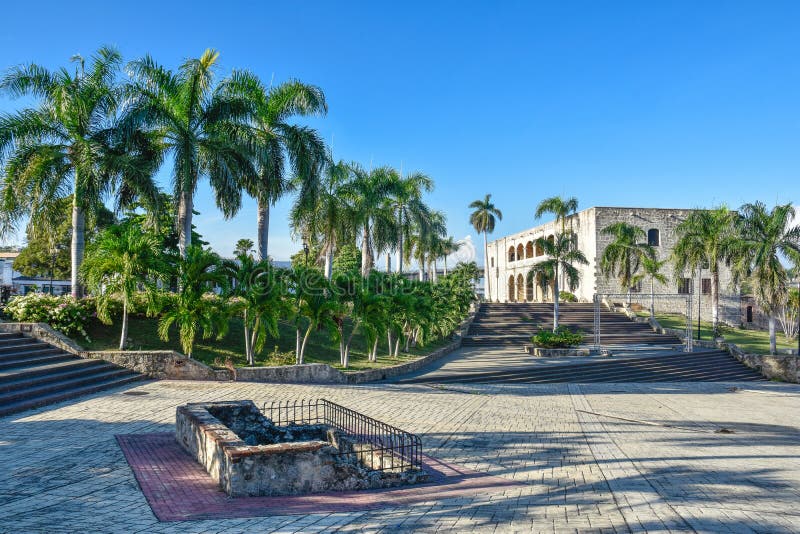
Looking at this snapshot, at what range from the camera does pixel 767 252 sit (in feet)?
90.6

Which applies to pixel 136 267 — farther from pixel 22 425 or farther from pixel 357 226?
pixel 357 226

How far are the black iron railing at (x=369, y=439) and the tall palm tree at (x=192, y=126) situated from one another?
31.2ft

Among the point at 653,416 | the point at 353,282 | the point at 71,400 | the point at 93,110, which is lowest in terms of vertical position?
the point at 653,416

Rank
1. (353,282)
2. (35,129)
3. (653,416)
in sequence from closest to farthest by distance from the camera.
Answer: (653,416), (35,129), (353,282)

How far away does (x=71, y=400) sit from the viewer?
12.5m

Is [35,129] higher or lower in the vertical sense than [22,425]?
higher

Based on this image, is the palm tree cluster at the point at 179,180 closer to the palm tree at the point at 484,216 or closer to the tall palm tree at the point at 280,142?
the tall palm tree at the point at 280,142

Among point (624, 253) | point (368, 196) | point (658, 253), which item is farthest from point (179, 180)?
point (658, 253)

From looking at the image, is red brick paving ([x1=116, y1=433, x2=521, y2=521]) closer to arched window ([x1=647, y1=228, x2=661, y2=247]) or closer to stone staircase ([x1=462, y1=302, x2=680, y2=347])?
stone staircase ([x1=462, y1=302, x2=680, y2=347])

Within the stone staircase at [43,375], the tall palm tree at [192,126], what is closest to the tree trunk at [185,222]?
the tall palm tree at [192,126]

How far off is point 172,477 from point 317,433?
3.80 meters

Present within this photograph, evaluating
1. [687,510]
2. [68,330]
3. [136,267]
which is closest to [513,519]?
[687,510]

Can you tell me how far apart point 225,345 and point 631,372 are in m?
17.4

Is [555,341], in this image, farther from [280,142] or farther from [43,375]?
[43,375]
